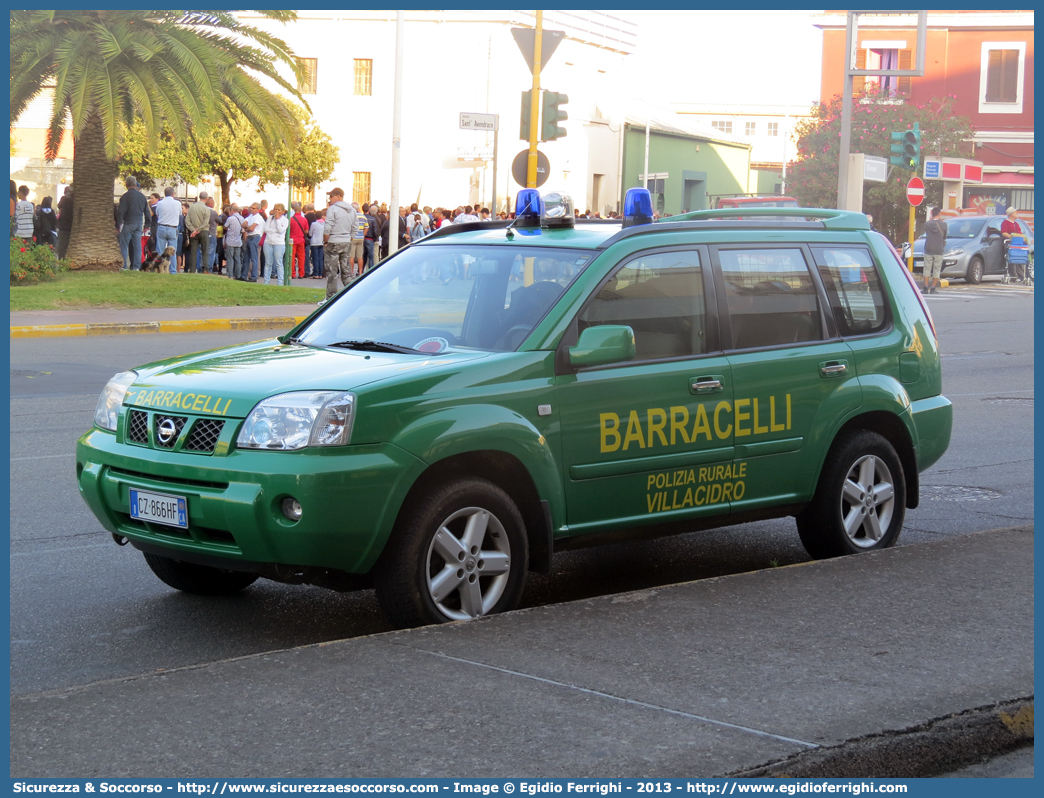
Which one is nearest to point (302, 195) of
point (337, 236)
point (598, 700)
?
point (337, 236)

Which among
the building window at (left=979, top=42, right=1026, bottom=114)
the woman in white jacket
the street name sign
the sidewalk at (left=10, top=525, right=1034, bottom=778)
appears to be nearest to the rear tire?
the sidewalk at (left=10, top=525, right=1034, bottom=778)

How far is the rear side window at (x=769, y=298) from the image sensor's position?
20.7 ft

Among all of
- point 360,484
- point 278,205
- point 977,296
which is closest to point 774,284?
point 360,484

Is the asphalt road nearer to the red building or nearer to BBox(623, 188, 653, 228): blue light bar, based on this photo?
BBox(623, 188, 653, 228): blue light bar

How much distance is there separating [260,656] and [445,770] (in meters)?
1.23

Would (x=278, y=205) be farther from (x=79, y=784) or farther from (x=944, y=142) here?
(x=944, y=142)

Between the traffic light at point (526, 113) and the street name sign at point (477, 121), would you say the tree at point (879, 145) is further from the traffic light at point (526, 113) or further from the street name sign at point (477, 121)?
the traffic light at point (526, 113)

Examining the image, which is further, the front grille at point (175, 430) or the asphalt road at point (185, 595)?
the asphalt road at point (185, 595)

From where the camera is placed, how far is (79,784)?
140 inches

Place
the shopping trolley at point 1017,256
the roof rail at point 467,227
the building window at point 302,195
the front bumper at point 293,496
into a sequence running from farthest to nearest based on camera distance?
the building window at point 302,195
the shopping trolley at point 1017,256
the roof rail at point 467,227
the front bumper at point 293,496

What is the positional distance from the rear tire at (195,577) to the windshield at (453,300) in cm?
112

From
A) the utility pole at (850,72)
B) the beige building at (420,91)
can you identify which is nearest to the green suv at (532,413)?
the utility pole at (850,72)

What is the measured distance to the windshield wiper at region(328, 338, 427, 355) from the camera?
568cm

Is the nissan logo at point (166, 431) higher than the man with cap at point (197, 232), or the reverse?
the man with cap at point (197, 232)
